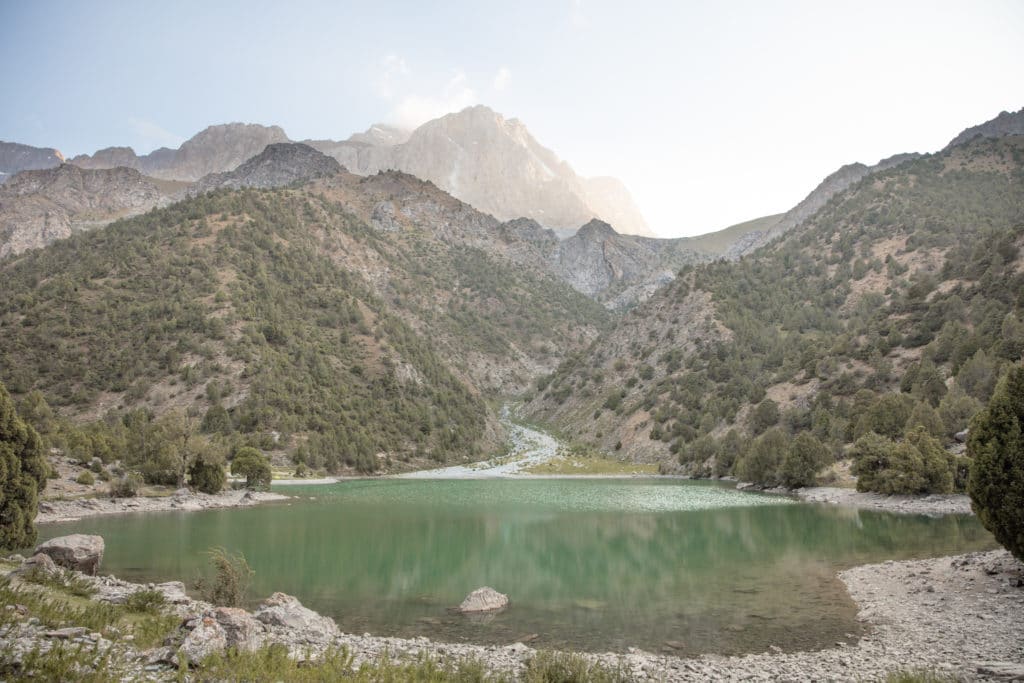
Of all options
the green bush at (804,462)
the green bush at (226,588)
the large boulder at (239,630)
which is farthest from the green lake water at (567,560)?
the green bush at (804,462)

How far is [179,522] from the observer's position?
1695 inches

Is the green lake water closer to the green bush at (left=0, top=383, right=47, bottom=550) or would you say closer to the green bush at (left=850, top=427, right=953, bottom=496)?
the green bush at (left=0, top=383, right=47, bottom=550)

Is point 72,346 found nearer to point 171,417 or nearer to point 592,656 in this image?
point 171,417

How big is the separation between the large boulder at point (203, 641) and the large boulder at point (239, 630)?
36cm

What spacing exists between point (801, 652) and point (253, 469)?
60.1 m

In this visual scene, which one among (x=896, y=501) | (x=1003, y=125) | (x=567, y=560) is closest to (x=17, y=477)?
(x=567, y=560)

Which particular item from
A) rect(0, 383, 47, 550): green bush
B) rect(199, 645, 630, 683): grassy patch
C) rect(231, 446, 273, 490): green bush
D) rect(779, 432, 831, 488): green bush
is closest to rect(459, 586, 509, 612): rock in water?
rect(199, 645, 630, 683): grassy patch

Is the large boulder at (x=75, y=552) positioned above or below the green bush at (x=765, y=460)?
above

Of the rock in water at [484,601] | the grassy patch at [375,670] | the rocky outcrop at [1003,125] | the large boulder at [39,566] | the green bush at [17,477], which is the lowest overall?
the rock in water at [484,601]

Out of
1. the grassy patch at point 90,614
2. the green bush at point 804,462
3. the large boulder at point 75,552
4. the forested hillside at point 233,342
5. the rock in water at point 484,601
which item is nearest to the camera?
the grassy patch at point 90,614

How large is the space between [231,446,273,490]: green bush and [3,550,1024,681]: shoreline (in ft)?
145

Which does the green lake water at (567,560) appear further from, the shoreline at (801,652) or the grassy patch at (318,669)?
the grassy patch at (318,669)

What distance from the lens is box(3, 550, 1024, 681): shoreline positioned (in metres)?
13.8

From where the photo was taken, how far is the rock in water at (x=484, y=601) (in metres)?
22.4
